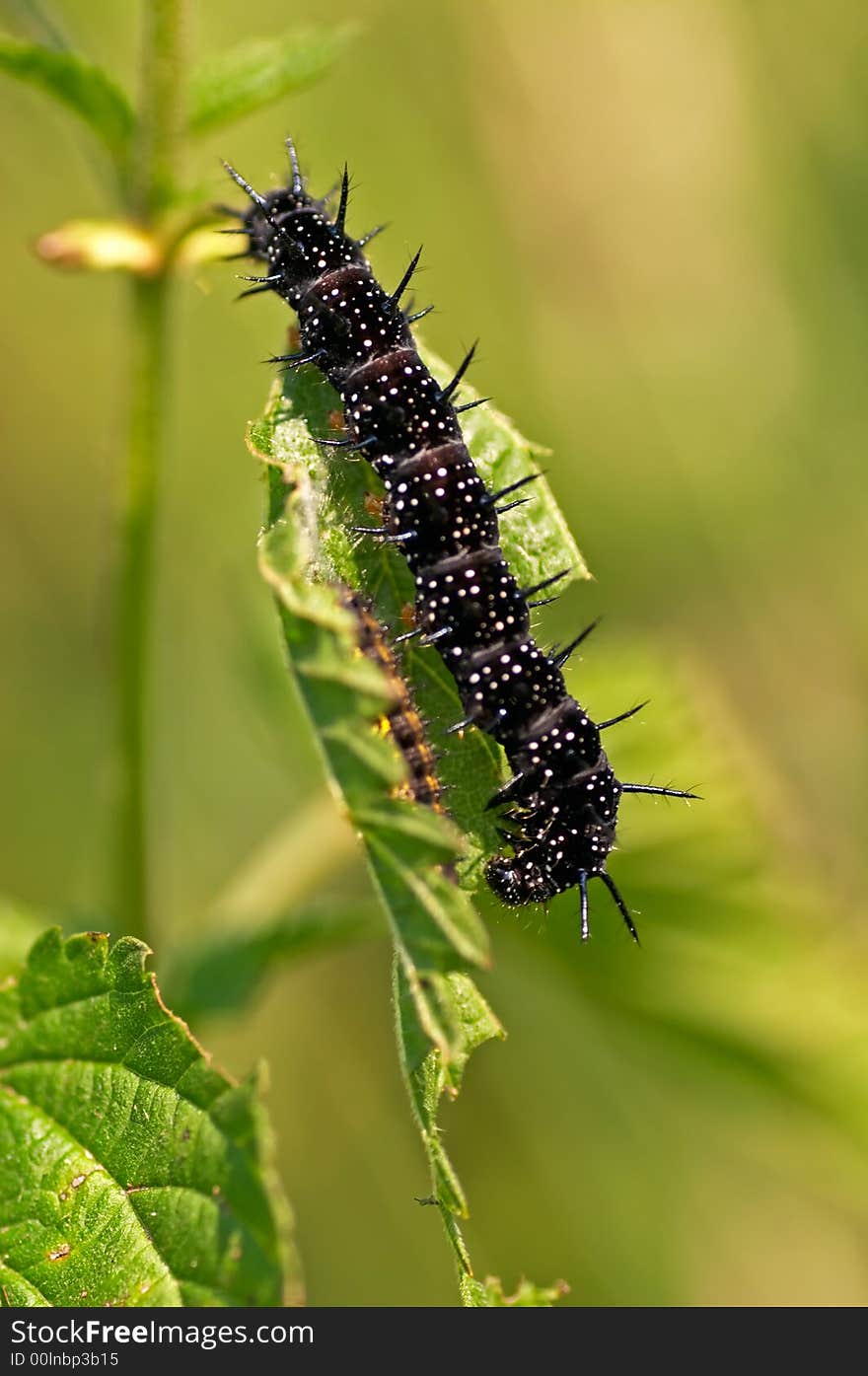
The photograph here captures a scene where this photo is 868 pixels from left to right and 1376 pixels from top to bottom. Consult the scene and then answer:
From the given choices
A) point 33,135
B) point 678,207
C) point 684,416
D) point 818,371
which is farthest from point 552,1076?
point 33,135

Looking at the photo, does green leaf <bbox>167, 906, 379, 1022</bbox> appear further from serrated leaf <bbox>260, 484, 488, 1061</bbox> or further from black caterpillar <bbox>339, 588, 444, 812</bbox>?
serrated leaf <bbox>260, 484, 488, 1061</bbox>

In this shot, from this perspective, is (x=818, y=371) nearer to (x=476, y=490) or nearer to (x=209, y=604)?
(x=209, y=604)

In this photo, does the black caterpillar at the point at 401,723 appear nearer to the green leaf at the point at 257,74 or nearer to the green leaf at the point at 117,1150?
the green leaf at the point at 117,1150

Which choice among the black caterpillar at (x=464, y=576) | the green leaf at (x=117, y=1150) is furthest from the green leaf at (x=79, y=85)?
the green leaf at (x=117, y=1150)

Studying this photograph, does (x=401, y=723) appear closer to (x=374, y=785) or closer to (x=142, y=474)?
(x=374, y=785)

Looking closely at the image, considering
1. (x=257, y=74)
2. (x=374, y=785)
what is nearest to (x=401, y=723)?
(x=374, y=785)
